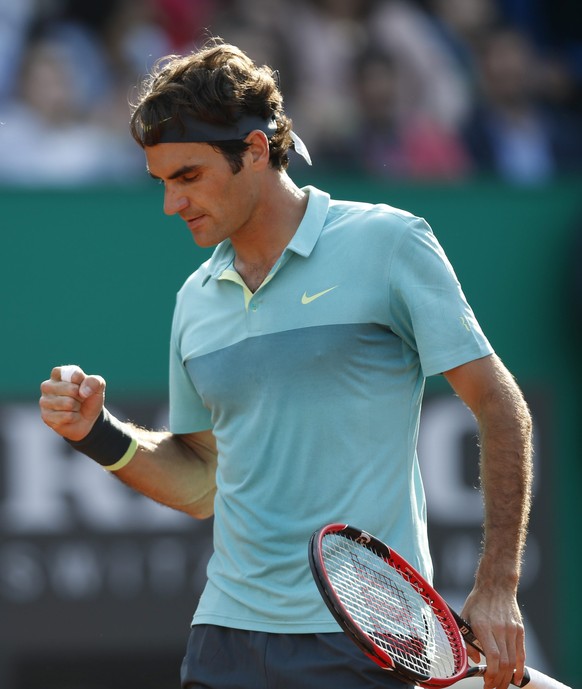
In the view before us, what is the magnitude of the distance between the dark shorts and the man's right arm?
483 millimetres

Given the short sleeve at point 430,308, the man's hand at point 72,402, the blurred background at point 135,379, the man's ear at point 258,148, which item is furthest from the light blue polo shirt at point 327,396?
the blurred background at point 135,379

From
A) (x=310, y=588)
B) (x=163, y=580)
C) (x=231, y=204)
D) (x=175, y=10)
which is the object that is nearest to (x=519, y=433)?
(x=310, y=588)

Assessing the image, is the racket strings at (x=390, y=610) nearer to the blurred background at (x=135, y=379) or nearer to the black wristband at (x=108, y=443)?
the black wristband at (x=108, y=443)

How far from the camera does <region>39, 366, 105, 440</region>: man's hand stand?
329 centimetres

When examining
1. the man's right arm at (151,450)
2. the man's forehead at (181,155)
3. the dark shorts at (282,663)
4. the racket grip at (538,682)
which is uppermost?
the man's forehead at (181,155)

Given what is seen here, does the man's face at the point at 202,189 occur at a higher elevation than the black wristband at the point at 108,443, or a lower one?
higher

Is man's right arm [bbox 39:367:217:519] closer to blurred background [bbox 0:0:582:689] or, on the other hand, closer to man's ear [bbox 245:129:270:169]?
man's ear [bbox 245:129:270:169]

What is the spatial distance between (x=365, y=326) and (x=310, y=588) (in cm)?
59

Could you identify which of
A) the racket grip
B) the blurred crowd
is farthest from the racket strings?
the blurred crowd

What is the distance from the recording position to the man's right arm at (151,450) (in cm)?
331

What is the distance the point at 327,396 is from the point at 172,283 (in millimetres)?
3655

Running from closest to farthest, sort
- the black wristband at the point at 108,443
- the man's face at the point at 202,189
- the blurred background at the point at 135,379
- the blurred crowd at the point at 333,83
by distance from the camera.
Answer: the man's face at the point at 202,189, the black wristband at the point at 108,443, the blurred background at the point at 135,379, the blurred crowd at the point at 333,83

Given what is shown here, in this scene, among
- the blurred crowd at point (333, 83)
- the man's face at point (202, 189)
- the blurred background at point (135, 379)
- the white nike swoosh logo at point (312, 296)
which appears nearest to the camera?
the white nike swoosh logo at point (312, 296)

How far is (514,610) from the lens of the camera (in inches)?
116
